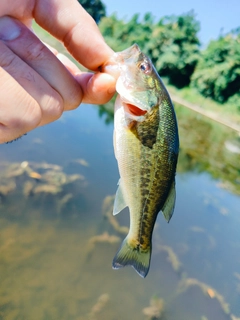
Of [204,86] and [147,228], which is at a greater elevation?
[147,228]

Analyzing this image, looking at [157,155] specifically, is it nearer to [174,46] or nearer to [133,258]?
[133,258]

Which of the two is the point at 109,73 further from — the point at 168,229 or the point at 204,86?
the point at 204,86

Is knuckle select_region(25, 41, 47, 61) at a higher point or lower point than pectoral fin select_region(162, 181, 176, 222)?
higher

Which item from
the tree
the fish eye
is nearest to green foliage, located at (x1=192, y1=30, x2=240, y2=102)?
the tree

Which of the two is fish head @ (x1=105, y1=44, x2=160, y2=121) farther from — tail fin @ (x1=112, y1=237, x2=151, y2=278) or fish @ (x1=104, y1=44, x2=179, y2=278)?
tail fin @ (x1=112, y1=237, x2=151, y2=278)

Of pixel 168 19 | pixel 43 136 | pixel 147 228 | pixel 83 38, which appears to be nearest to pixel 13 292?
pixel 147 228

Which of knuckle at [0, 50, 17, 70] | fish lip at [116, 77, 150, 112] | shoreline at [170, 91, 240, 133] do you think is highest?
knuckle at [0, 50, 17, 70]
